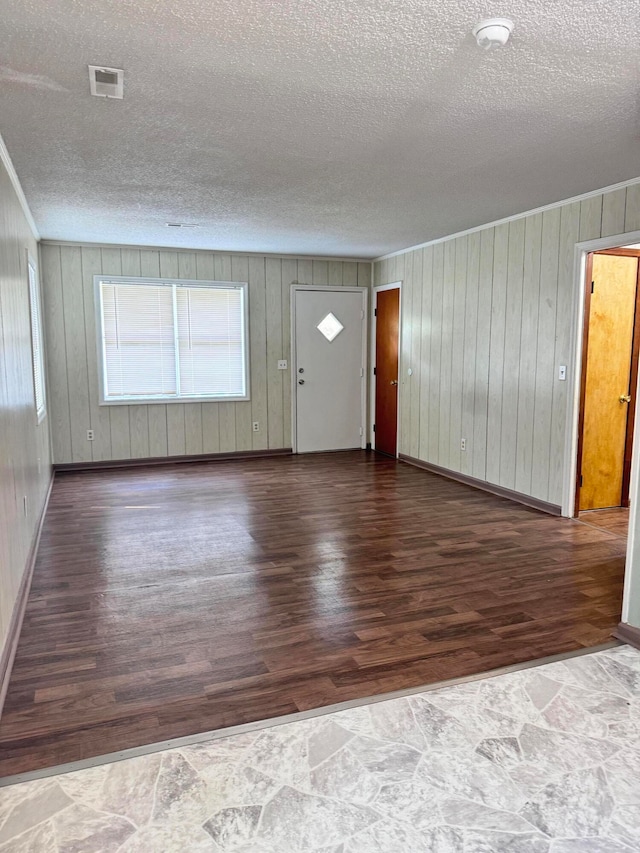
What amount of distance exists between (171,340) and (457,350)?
10.7 feet

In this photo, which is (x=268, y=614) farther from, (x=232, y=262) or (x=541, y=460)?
(x=232, y=262)

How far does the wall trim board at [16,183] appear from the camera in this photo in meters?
3.29

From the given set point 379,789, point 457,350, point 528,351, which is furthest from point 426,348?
point 379,789

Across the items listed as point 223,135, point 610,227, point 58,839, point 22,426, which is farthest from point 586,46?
point 22,426

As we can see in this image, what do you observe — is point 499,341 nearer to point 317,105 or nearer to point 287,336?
point 287,336

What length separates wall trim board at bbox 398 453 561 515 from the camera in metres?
4.91

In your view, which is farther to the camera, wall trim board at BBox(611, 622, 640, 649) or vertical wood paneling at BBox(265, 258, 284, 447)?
vertical wood paneling at BBox(265, 258, 284, 447)

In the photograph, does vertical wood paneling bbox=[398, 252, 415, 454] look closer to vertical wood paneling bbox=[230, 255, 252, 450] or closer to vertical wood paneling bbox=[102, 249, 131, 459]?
vertical wood paneling bbox=[230, 255, 252, 450]

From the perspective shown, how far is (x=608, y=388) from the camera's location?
490cm

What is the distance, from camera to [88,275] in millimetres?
6531

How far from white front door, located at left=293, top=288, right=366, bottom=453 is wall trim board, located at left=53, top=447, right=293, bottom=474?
1.45 feet

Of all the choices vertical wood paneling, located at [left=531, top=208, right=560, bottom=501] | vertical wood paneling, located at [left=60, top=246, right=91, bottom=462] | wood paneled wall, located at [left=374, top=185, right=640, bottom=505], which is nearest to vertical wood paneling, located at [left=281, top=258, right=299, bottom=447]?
wood paneled wall, located at [left=374, top=185, right=640, bottom=505]

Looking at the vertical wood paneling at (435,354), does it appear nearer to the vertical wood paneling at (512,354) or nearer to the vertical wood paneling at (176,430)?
the vertical wood paneling at (512,354)

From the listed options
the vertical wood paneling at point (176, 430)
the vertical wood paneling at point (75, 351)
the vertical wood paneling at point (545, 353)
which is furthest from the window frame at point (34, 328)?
the vertical wood paneling at point (545, 353)
